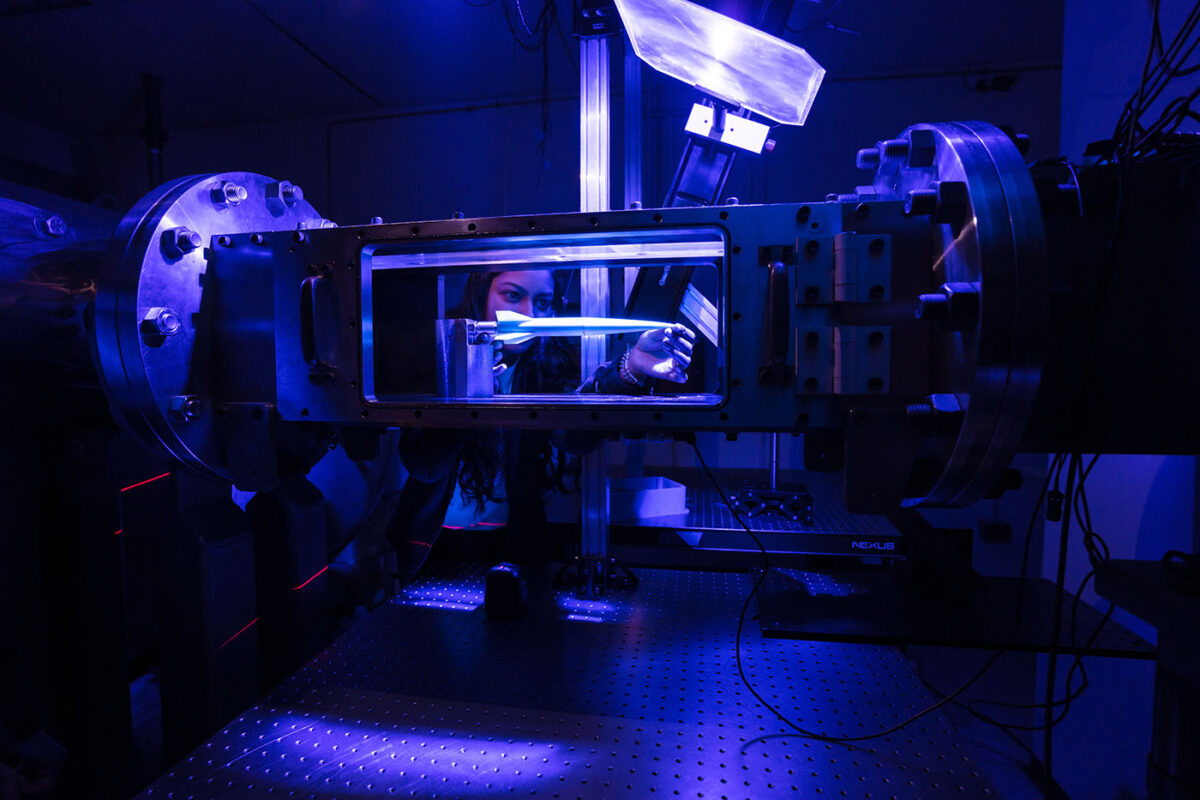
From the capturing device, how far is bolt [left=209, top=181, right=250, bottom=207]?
0.85 meters

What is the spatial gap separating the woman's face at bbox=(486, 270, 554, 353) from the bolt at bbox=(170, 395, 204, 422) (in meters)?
0.91

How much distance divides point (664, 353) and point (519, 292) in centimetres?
83

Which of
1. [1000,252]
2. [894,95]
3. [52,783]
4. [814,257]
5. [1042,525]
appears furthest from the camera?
[894,95]

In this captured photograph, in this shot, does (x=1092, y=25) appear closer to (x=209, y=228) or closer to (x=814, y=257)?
(x=814, y=257)

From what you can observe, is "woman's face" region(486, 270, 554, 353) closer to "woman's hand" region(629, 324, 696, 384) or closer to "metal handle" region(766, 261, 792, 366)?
"woman's hand" region(629, 324, 696, 384)

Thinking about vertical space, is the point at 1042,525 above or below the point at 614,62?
below

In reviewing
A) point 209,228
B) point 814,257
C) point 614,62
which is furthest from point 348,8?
point 814,257

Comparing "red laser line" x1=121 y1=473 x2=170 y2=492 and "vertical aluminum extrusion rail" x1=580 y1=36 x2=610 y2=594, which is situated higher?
"vertical aluminum extrusion rail" x1=580 y1=36 x2=610 y2=594

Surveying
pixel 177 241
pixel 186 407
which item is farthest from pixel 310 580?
pixel 177 241

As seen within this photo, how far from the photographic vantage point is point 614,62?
188 cm

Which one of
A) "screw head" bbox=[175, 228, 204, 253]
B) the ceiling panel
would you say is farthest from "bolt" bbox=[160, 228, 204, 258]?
the ceiling panel

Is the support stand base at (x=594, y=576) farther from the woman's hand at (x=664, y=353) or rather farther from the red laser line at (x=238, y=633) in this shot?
the red laser line at (x=238, y=633)

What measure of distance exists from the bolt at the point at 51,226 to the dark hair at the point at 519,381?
2.67 ft

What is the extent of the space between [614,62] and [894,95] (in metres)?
1.08
